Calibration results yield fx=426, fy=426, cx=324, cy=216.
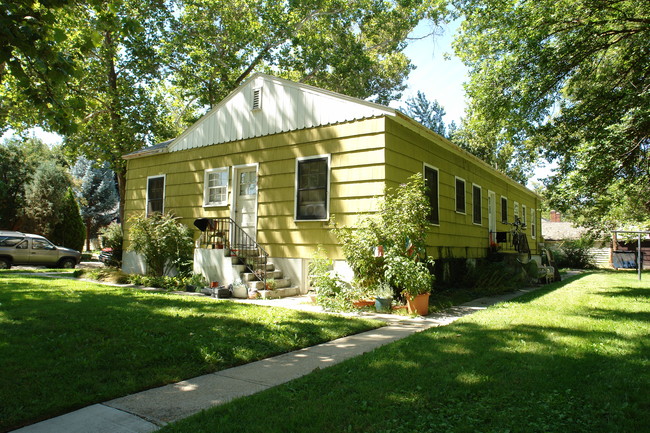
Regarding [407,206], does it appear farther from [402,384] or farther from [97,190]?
[97,190]

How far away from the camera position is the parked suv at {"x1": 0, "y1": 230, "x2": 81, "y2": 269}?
1716cm

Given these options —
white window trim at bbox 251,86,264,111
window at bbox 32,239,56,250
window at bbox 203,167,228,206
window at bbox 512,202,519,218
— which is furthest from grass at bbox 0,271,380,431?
window at bbox 512,202,519,218

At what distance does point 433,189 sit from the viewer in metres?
11.3

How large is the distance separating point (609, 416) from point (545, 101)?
9247 millimetres

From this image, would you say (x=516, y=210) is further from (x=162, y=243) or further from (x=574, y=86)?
(x=162, y=243)

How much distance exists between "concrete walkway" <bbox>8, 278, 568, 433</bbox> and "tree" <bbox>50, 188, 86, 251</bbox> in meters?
25.0

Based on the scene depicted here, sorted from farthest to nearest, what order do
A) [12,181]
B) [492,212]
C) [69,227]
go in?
[12,181] < [69,227] < [492,212]

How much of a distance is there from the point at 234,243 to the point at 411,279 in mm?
5743

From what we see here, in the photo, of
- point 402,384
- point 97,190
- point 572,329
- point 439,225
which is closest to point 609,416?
point 402,384

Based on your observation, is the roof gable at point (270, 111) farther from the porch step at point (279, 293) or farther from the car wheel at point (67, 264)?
the car wheel at point (67, 264)

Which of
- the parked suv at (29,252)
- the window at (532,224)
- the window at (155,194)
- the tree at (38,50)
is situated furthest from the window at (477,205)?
the parked suv at (29,252)

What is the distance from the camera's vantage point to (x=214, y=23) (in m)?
21.8

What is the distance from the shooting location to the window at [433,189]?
11.0 meters

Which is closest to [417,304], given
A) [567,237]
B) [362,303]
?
[362,303]
